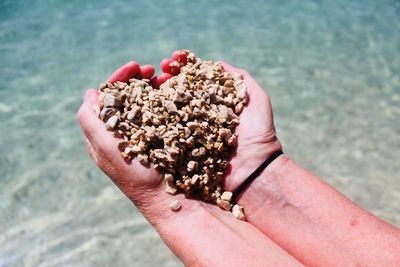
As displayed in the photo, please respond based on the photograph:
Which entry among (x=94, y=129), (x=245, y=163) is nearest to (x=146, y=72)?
(x=94, y=129)

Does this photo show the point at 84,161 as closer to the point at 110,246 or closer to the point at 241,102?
the point at 110,246

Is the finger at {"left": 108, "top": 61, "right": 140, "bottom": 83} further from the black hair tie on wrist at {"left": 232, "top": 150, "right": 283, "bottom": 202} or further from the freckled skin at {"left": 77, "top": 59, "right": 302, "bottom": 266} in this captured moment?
the black hair tie on wrist at {"left": 232, "top": 150, "right": 283, "bottom": 202}

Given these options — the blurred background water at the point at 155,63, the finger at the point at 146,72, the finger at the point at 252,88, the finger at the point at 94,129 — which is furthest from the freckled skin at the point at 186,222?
the blurred background water at the point at 155,63

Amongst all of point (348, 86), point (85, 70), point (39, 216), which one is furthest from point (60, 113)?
point (348, 86)

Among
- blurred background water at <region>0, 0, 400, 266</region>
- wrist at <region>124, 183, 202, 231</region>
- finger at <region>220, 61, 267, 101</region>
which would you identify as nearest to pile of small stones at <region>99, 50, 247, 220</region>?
wrist at <region>124, 183, 202, 231</region>

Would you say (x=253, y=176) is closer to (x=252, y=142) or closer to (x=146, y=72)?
(x=252, y=142)

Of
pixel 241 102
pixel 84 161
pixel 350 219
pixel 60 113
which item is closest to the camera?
pixel 350 219
